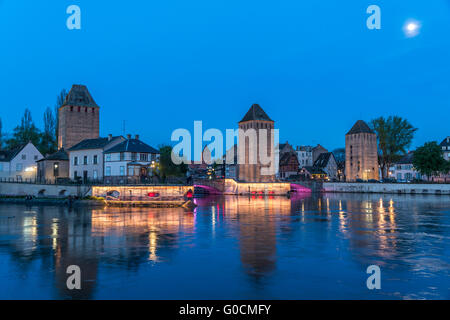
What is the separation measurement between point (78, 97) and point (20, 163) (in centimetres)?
2044

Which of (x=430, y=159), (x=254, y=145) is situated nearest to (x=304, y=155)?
(x=254, y=145)

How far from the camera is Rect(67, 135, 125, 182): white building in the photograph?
6119cm

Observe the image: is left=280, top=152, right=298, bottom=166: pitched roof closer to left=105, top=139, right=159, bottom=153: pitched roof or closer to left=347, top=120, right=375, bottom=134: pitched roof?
left=347, top=120, right=375, bottom=134: pitched roof

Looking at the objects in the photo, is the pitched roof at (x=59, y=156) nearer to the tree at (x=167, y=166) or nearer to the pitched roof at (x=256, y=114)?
the tree at (x=167, y=166)

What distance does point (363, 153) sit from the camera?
3930 inches

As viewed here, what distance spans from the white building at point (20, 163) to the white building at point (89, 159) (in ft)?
32.3

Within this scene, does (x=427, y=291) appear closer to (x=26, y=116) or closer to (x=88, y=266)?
(x=88, y=266)

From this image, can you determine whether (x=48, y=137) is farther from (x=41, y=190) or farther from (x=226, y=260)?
(x=226, y=260)

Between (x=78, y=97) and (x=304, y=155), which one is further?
(x=304, y=155)
